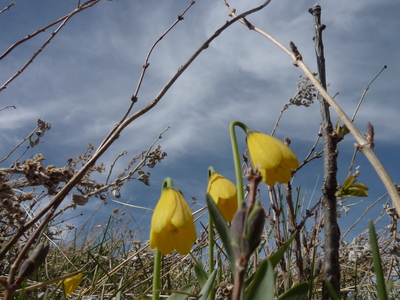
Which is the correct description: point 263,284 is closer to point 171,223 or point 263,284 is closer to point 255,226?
point 255,226

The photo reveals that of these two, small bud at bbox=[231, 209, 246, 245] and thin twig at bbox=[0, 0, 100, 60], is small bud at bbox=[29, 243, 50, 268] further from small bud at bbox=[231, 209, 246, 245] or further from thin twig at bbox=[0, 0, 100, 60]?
thin twig at bbox=[0, 0, 100, 60]

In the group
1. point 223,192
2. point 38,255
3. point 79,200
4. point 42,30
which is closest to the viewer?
point 38,255

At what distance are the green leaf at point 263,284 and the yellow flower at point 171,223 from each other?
1.30ft

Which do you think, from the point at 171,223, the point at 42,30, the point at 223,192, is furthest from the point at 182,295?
the point at 42,30

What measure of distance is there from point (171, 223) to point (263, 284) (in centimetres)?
47

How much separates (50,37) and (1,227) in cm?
145

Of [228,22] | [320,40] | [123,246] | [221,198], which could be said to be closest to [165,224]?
[221,198]

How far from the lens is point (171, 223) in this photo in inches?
47.4

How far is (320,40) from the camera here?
148 cm

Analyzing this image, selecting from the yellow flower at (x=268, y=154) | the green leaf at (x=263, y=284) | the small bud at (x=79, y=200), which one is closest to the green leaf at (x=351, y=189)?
the yellow flower at (x=268, y=154)

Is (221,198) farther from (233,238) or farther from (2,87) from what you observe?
(2,87)

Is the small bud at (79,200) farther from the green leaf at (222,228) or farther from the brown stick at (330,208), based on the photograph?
the brown stick at (330,208)

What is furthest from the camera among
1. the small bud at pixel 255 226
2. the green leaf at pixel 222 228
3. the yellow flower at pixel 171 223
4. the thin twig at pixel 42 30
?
the thin twig at pixel 42 30

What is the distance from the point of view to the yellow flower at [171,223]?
1.17 m
